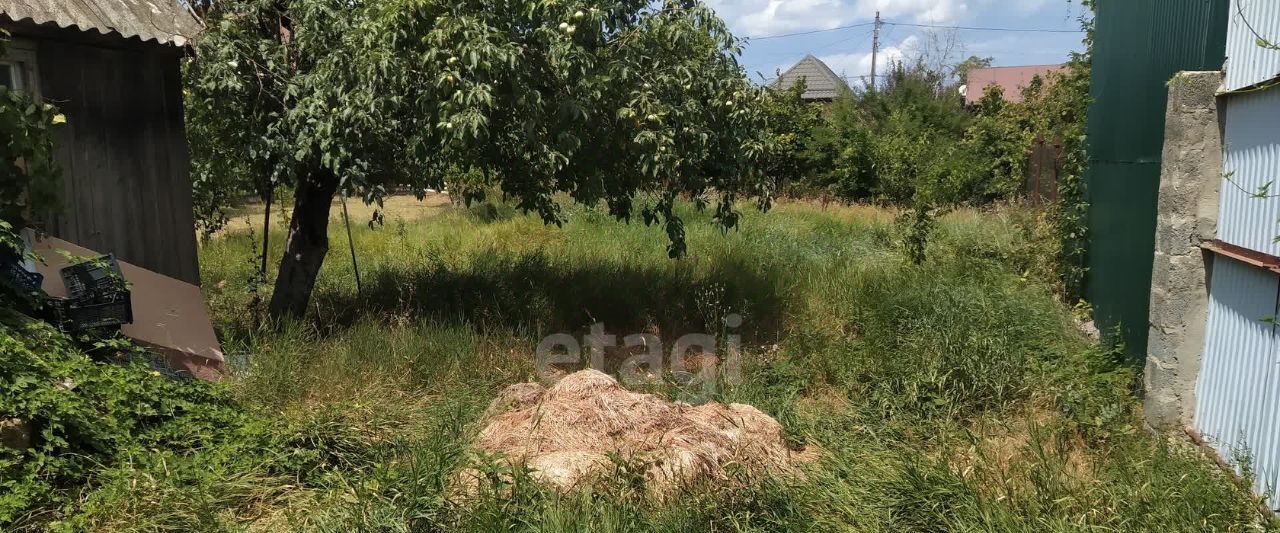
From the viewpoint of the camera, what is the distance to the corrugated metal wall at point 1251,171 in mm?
3537

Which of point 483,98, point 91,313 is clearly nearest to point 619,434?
point 483,98

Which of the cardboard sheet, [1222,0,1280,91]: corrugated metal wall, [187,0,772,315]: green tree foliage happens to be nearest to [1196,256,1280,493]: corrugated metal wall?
[1222,0,1280,91]: corrugated metal wall

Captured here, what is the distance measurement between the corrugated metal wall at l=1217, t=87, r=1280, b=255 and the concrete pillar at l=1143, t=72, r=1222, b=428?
7 cm

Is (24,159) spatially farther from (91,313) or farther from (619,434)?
(619,434)

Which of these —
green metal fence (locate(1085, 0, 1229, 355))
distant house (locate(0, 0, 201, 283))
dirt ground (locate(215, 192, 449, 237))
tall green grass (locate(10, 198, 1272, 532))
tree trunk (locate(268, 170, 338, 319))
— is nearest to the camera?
tall green grass (locate(10, 198, 1272, 532))

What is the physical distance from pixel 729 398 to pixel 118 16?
14.5 ft

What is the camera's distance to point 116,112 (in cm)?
542

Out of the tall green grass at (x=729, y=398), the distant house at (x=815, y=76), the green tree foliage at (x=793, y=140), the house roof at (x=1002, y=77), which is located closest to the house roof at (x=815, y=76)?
the distant house at (x=815, y=76)

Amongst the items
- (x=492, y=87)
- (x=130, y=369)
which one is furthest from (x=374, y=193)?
(x=130, y=369)

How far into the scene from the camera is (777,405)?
5230 mm

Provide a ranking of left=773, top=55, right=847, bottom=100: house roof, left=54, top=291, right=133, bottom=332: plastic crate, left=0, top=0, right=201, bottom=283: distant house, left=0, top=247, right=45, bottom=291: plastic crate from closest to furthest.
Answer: left=0, top=247, right=45, bottom=291: plastic crate
left=54, top=291, right=133, bottom=332: plastic crate
left=0, top=0, right=201, bottom=283: distant house
left=773, top=55, right=847, bottom=100: house roof

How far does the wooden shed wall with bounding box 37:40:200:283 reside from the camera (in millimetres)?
5133

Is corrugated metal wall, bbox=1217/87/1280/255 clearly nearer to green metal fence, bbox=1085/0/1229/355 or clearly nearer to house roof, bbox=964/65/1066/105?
green metal fence, bbox=1085/0/1229/355

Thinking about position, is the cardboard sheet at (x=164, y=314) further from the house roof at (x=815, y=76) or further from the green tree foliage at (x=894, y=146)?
the house roof at (x=815, y=76)
